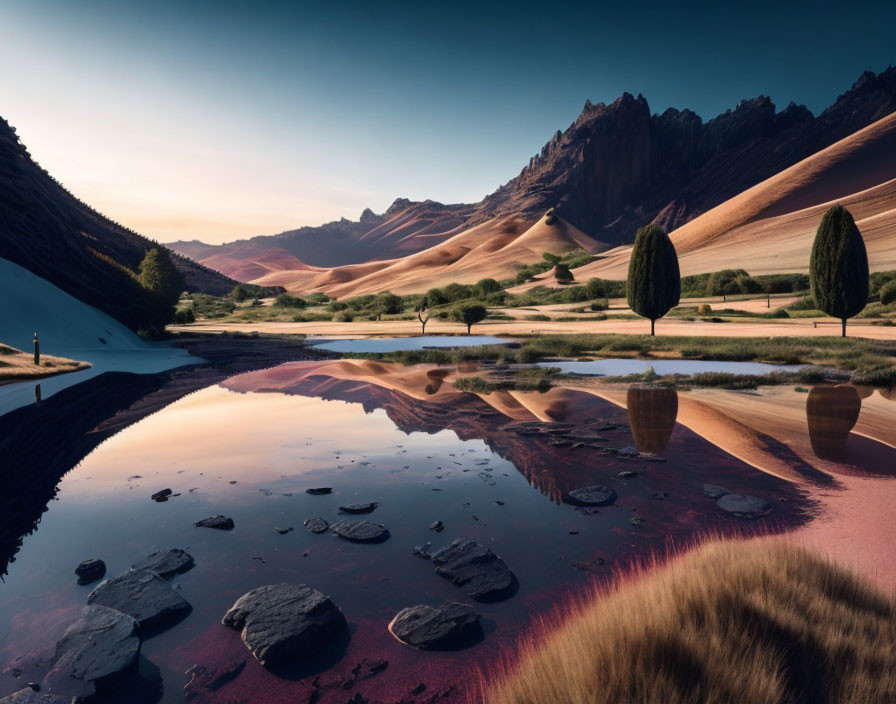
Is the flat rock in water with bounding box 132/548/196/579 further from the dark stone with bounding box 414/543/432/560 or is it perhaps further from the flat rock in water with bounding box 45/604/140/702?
the dark stone with bounding box 414/543/432/560

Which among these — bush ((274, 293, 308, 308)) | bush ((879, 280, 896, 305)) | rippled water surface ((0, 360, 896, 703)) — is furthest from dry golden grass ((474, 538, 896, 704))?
bush ((274, 293, 308, 308))

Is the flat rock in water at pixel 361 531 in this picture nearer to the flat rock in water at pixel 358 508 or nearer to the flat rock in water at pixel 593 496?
the flat rock in water at pixel 358 508

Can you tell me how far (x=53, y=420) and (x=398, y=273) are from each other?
17146 cm

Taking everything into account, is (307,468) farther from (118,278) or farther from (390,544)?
(118,278)

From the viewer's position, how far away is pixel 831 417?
616 inches

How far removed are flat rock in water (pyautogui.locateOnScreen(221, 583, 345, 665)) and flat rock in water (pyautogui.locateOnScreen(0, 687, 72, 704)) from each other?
5.26 feet

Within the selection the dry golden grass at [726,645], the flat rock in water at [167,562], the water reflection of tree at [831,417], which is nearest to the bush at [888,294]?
the water reflection of tree at [831,417]

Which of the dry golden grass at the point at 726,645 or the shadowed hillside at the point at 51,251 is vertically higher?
the shadowed hillside at the point at 51,251

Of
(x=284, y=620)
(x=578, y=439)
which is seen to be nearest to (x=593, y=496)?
(x=578, y=439)

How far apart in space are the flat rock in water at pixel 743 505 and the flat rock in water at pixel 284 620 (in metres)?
7.05

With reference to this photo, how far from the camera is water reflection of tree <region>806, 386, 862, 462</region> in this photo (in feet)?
41.3

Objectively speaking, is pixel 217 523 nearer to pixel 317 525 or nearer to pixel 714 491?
pixel 317 525

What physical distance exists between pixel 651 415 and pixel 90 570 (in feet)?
49.1

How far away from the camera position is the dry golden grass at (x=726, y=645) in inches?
140
